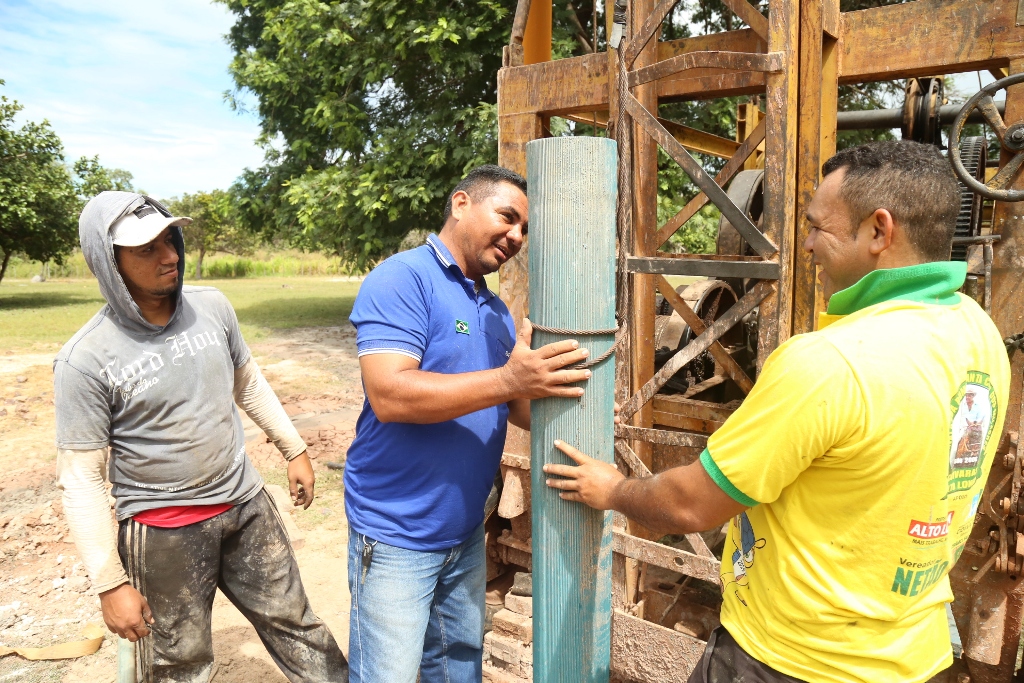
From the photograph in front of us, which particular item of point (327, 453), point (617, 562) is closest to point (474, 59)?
point (327, 453)

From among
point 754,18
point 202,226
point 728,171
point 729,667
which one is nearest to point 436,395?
point 729,667

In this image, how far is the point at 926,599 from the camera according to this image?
5.20 feet

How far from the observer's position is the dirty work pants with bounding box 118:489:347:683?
9.14 ft

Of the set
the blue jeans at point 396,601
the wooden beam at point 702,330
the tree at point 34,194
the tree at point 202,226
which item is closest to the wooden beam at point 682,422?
the wooden beam at point 702,330

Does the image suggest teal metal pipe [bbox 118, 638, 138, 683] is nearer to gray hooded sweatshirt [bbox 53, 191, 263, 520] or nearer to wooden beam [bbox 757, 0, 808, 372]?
gray hooded sweatshirt [bbox 53, 191, 263, 520]

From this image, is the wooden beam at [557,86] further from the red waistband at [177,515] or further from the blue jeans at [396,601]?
the red waistband at [177,515]

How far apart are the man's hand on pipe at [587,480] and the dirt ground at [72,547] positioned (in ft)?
10.1

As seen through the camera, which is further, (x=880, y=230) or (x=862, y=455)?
(x=880, y=230)

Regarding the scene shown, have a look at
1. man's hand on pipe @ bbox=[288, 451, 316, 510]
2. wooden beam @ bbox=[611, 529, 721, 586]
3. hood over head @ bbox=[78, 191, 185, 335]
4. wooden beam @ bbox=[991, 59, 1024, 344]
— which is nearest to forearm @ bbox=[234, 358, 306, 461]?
man's hand on pipe @ bbox=[288, 451, 316, 510]

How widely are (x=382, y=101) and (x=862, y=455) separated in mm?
13119

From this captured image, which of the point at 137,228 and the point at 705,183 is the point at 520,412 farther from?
the point at 137,228

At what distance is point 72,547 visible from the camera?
5.38m

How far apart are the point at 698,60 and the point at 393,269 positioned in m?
1.53

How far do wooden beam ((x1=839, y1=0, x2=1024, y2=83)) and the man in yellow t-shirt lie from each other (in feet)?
5.33
